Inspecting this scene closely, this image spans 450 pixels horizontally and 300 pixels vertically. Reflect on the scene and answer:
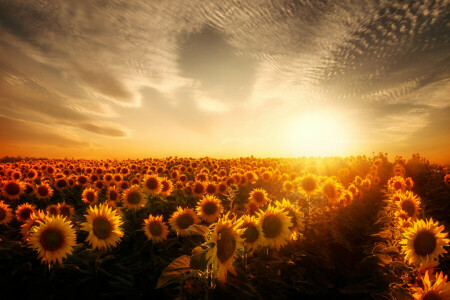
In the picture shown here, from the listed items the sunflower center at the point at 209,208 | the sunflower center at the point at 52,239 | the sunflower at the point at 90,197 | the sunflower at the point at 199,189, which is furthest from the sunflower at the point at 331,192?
the sunflower at the point at 90,197

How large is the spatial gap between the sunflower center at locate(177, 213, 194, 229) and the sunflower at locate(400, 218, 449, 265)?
456 cm

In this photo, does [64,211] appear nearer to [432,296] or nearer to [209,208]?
[209,208]

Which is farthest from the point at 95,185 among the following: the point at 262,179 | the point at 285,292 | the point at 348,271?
the point at 348,271

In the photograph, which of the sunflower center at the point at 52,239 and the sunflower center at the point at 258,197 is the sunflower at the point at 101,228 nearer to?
the sunflower center at the point at 52,239

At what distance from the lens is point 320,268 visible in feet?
20.5

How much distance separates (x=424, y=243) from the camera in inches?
169

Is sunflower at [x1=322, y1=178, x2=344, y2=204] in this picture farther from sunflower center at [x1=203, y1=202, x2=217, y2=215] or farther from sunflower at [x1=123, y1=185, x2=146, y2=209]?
sunflower at [x1=123, y1=185, x2=146, y2=209]

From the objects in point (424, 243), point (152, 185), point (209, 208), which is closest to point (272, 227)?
point (424, 243)

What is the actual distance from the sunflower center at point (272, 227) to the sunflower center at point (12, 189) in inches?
411

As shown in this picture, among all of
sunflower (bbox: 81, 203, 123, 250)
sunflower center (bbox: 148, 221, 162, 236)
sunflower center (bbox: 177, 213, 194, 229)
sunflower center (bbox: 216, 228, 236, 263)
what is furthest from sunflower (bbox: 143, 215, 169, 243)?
sunflower center (bbox: 216, 228, 236, 263)

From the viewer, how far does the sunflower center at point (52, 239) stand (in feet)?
13.5

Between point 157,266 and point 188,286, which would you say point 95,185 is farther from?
point 188,286

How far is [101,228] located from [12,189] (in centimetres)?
770

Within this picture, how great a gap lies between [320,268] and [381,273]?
136 cm
